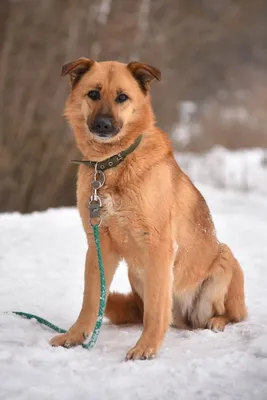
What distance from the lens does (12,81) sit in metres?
8.21

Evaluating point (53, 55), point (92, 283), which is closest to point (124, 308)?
point (92, 283)

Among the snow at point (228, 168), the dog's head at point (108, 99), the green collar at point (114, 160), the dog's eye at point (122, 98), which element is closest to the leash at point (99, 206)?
the green collar at point (114, 160)

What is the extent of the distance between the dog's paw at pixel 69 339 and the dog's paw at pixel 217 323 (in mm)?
846

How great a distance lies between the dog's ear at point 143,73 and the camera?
3332mm

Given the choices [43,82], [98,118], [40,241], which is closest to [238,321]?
[98,118]

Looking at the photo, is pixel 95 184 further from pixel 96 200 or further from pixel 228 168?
pixel 228 168

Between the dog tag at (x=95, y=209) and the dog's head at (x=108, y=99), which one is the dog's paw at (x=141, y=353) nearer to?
the dog tag at (x=95, y=209)

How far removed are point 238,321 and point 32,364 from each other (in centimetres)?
157

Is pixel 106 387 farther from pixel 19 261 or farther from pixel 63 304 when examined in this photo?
pixel 19 261

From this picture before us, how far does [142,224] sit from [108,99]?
0.78m

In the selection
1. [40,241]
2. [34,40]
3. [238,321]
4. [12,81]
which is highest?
[34,40]

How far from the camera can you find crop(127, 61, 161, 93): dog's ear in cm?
333

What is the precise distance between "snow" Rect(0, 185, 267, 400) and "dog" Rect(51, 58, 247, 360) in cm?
16

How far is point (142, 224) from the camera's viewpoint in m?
3.05
